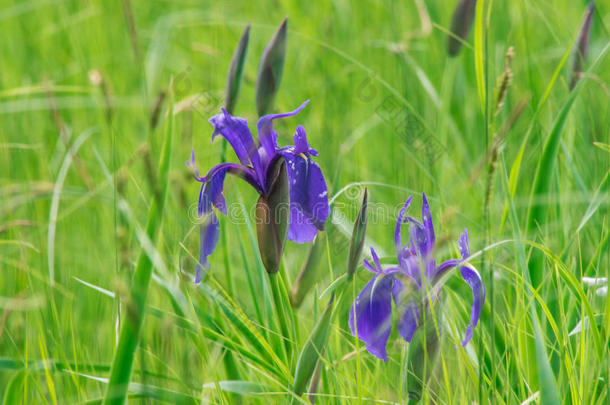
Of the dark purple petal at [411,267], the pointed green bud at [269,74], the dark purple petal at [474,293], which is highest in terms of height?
the pointed green bud at [269,74]

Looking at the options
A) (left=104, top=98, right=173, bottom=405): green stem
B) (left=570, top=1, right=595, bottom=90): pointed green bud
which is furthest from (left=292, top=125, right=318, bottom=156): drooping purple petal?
(left=570, top=1, right=595, bottom=90): pointed green bud

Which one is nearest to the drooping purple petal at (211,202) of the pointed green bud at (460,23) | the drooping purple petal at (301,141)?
the drooping purple petal at (301,141)

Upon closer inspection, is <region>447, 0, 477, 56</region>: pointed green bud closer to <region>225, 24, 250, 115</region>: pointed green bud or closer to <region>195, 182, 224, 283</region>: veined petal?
<region>225, 24, 250, 115</region>: pointed green bud

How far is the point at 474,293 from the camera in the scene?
0.88 metres

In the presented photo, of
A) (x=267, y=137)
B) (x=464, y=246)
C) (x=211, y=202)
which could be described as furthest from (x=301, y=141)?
(x=464, y=246)

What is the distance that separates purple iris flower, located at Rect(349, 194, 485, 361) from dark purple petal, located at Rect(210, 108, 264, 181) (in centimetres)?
24

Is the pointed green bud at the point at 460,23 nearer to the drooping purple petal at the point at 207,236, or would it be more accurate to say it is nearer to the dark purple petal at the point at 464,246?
the dark purple petal at the point at 464,246

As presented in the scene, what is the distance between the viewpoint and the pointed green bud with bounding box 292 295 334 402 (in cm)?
80

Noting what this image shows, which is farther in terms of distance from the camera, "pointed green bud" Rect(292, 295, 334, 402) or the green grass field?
the green grass field

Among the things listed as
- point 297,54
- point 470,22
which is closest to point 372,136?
point 470,22

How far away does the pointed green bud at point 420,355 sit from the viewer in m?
0.85

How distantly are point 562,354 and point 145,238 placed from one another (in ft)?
2.06

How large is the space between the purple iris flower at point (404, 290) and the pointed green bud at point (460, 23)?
2.59ft

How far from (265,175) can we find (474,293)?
14.5 inches
